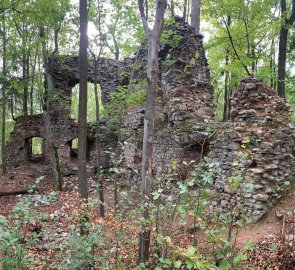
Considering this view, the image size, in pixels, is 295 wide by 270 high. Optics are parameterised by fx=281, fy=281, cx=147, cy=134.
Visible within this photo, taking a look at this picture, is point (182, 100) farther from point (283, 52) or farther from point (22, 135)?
point (22, 135)

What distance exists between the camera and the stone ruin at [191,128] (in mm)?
6664

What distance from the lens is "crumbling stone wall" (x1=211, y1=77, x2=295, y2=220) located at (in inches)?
254

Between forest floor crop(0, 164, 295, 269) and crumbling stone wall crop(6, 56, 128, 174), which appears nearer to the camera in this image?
forest floor crop(0, 164, 295, 269)

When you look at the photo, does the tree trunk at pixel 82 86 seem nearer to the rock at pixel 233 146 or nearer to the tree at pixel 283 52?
the rock at pixel 233 146

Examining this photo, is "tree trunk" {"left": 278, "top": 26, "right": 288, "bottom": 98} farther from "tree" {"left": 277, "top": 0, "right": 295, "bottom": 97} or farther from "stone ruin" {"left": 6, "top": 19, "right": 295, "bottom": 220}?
"stone ruin" {"left": 6, "top": 19, "right": 295, "bottom": 220}

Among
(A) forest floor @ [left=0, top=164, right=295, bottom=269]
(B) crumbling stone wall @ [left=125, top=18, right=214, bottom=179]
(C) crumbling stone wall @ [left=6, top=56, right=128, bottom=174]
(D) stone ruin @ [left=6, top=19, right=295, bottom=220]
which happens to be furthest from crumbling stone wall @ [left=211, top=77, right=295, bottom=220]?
(C) crumbling stone wall @ [left=6, top=56, right=128, bottom=174]

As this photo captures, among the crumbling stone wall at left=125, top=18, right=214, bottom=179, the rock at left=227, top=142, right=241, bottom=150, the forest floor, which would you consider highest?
the crumbling stone wall at left=125, top=18, right=214, bottom=179

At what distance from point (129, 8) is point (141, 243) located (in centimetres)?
765

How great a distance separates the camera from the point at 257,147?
685 centimetres

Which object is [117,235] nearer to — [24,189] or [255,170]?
[255,170]

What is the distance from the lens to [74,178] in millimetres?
14211

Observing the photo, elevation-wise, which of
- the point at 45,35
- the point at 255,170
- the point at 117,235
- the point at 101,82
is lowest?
the point at 117,235

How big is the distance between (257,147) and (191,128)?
7.54ft

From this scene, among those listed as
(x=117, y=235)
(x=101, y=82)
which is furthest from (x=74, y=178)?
(x=117, y=235)
